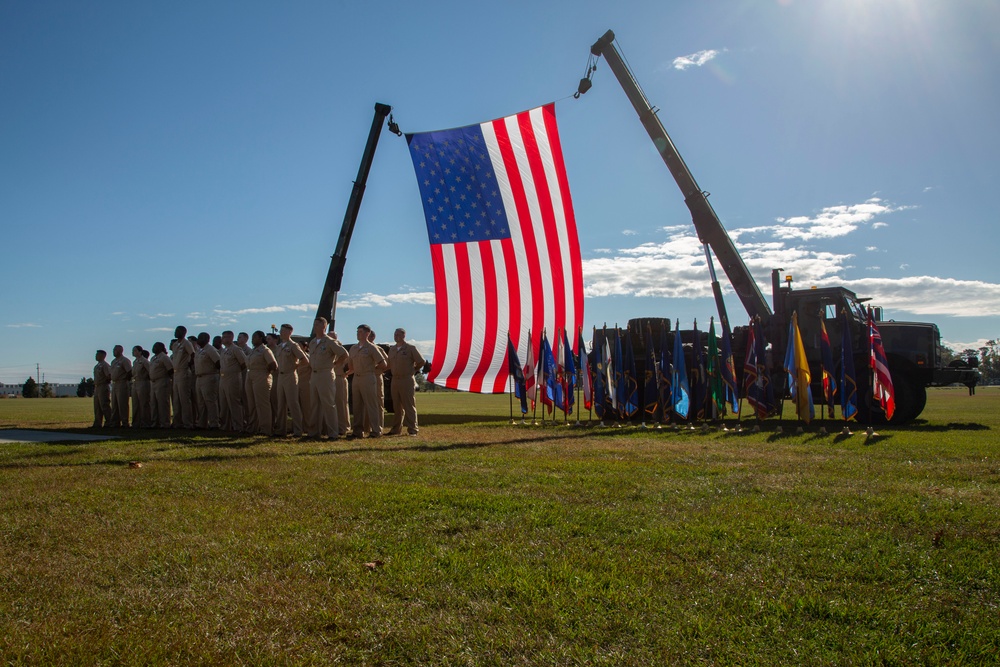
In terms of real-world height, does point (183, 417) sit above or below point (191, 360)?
below

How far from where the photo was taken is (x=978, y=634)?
280cm

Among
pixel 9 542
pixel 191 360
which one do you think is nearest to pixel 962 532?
pixel 9 542

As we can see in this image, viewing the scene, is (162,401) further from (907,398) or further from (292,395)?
(907,398)

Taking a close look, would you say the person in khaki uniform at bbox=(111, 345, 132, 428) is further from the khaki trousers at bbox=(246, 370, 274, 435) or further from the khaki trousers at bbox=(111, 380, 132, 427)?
the khaki trousers at bbox=(246, 370, 274, 435)

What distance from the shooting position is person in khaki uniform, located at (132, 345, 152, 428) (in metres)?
13.9

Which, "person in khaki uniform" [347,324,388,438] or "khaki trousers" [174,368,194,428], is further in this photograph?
"khaki trousers" [174,368,194,428]

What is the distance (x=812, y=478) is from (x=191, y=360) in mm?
11052

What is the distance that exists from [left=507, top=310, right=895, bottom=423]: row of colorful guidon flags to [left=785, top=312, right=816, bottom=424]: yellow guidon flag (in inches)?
0.6

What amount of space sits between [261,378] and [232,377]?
961 millimetres

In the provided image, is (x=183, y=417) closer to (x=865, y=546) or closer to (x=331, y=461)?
(x=331, y=461)

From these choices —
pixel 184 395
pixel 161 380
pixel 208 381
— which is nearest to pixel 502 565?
pixel 208 381

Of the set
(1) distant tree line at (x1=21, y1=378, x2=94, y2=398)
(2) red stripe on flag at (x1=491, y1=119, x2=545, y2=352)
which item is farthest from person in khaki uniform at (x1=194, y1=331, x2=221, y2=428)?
(1) distant tree line at (x1=21, y1=378, x2=94, y2=398)

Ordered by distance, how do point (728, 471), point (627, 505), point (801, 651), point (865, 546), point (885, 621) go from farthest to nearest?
point (728, 471)
point (627, 505)
point (865, 546)
point (885, 621)
point (801, 651)

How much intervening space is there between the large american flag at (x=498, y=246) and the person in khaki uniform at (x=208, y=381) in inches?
228
